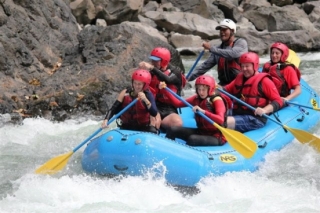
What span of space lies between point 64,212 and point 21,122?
3.36 m

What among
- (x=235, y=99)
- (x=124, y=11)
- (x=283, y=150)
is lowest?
(x=124, y=11)

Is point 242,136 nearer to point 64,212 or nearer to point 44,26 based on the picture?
point 64,212

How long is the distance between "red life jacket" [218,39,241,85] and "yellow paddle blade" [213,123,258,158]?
5.91 feet

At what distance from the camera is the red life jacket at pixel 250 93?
22.1 feet

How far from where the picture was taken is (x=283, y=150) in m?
6.75

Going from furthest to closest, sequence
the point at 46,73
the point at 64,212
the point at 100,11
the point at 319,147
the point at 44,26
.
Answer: the point at 100,11
the point at 44,26
the point at 46,73
the point at 319,147
the point at 64,212

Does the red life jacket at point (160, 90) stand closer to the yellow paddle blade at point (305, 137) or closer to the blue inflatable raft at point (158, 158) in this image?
the blue inflatable raft at point (158, 158)

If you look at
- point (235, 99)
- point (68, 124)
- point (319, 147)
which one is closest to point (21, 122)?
point (68, 124)

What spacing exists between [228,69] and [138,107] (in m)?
1.95

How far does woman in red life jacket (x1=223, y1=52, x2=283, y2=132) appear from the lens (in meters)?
6.63

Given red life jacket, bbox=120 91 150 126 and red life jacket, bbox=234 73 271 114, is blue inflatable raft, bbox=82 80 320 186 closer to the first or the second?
red life jacket, bbox=120 91 150 126

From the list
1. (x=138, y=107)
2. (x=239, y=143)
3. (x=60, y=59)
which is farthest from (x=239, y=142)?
(x=60, y=59)

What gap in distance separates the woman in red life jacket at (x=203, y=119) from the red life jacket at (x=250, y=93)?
0.68 meters

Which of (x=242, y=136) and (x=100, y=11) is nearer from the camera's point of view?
(x=242, y=136)
